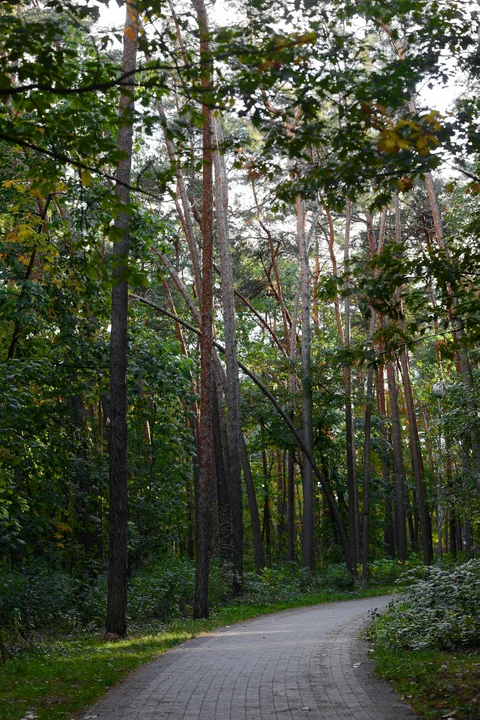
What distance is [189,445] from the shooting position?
20.2m

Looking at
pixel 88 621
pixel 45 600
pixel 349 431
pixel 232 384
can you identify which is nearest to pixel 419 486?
pixel 349 431

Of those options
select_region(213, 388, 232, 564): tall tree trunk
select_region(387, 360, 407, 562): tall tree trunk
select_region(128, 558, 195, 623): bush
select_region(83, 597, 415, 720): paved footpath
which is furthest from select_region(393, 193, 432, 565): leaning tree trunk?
select_region(83, 597, 415, 720): paved footpath

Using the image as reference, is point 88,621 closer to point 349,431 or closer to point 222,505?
point 222,505

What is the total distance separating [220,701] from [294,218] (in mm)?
27983

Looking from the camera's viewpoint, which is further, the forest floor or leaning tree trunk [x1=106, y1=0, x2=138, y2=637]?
leaning tree trunk [x1=106, y1=0, x2=138, y2=637]

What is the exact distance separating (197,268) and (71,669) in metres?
16.4

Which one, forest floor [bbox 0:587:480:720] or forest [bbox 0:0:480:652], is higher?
forest [bbox 0:0:480:652]

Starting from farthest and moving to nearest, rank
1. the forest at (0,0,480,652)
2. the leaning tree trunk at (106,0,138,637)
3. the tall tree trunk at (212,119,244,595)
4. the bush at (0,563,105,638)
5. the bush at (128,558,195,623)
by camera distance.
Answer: the tall tree trunk at (212,119,244,595) → the bush at (128,558,195,623) → the bush at (0,563,105,638) → the leaning tree trunk at (106,0,138,637) → the forest at (0,0,480,652)

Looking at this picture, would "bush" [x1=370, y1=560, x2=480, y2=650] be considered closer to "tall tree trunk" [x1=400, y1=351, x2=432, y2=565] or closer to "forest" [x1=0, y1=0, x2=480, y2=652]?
"forest" [x1=0, y1=0, x2=480, y2=652]

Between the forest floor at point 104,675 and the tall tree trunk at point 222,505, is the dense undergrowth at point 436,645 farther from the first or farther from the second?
the tall tree trunk at point 222,505

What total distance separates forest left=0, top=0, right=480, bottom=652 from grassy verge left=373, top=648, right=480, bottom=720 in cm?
346

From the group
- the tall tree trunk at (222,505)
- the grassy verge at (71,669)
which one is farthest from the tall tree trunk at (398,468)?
the grassy verge at (71,669)

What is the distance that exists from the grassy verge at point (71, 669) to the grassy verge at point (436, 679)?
3116 millimetres

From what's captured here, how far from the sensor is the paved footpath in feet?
23.5
